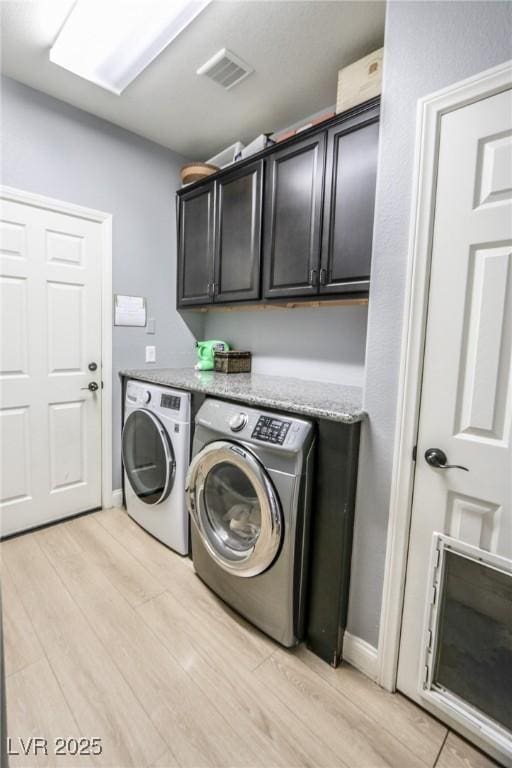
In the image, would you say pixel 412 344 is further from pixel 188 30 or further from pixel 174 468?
pixel 188 30

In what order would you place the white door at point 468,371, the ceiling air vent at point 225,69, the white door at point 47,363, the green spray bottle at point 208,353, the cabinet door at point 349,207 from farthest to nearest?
the green spray bottle at point 208,353 → the white door at point 47,363 → the ceiling air vent at point 225,69 → the cabinet door at point 349,207 → the white door at point 468,371

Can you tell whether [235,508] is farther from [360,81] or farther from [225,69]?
[225,69]

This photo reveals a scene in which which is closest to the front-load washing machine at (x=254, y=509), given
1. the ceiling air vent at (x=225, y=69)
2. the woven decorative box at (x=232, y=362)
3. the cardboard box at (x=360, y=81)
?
the woven decorative box at (x=232, y=362)

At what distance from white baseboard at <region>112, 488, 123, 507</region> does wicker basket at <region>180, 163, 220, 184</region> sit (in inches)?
90.7

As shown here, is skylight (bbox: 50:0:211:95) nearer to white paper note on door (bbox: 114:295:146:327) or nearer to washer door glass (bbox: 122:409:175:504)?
white paper note on door (bbox: 114:295:146:327)

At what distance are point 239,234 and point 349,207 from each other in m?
0.75

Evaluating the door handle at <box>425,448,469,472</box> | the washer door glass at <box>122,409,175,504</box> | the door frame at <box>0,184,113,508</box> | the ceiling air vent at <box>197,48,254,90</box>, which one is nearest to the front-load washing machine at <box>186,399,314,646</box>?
the washer door glass at <box>122,409,175,504</box>

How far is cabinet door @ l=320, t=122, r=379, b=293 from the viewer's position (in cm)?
155

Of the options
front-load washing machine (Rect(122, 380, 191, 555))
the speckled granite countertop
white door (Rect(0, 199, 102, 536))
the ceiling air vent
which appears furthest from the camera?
white door (Rect(0, 199, 102, 536))

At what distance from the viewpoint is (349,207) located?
1625 mm

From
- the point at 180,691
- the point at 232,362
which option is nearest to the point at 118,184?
the point at 232,362

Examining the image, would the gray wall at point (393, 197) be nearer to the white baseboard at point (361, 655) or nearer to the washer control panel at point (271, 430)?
the white baseboard at point (361, 655)

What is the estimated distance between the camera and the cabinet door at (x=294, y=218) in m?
1.74

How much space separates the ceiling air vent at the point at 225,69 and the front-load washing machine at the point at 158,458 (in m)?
1.65
